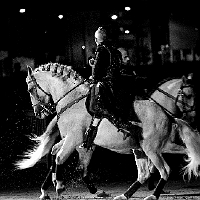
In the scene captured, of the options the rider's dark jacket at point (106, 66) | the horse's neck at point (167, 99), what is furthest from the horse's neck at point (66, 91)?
the horse's neck at point (167, 99)

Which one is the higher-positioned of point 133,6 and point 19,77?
point 133,6

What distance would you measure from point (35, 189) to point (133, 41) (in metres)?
18.1

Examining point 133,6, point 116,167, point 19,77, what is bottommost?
point 116,167

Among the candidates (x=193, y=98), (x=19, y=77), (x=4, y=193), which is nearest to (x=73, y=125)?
(x=4, y=193)

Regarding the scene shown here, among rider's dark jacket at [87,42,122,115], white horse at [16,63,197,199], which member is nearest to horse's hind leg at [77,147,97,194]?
white horse at [16,63,197,199]

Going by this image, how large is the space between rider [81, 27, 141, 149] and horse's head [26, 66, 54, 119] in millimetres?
1025

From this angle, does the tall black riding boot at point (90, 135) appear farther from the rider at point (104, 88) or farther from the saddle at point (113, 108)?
the saddle at point (113, 108)

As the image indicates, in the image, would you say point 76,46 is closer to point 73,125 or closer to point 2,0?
point 2,0

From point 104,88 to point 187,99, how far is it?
3.47m

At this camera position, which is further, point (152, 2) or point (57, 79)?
point (152, 2)

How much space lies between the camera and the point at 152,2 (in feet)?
93.2

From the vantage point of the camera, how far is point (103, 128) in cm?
1259

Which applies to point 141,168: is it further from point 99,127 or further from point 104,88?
point 104,88

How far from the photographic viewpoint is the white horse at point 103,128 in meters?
12.4
